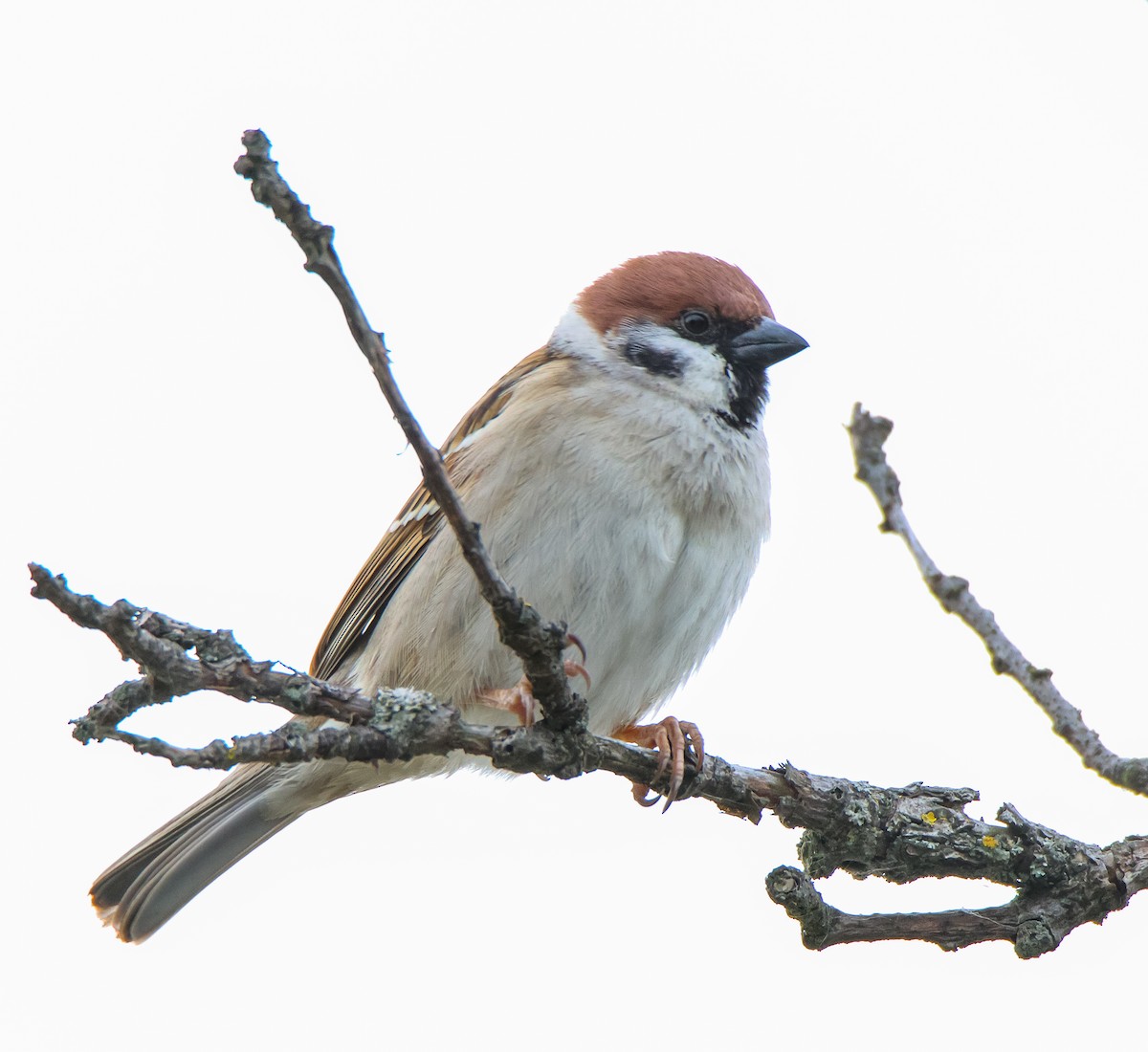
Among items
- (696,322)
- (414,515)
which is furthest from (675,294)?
(414,515)

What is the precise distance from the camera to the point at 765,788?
3.01m

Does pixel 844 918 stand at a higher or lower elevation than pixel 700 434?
lower

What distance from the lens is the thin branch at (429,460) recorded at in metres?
1.67

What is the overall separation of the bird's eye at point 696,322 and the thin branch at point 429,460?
1.86 metres

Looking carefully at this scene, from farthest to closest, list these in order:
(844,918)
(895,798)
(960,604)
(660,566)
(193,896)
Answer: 1. (193,896)
2. (660,566)
3. (895,798)
4. (844,918)
5. (960,604)

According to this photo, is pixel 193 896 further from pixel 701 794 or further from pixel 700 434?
pixel 700 434

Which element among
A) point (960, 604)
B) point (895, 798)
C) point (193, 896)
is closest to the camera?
point (960, 604)

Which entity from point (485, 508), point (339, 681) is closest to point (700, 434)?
point (485, 508)

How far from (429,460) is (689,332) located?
2.25m

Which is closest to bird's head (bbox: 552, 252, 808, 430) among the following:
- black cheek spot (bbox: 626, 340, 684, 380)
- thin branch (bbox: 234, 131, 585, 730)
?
black cheek spot (bbox: 626, 340, 684, 380)

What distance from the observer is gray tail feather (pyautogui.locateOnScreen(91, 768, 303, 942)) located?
3.89 m

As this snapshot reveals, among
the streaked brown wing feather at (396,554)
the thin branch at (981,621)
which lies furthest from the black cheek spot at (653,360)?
the thin branch at (981,621)

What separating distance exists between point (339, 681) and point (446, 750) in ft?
5.39

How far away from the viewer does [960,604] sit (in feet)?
6.32
